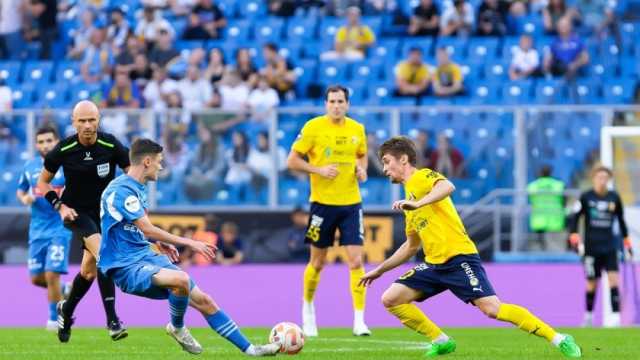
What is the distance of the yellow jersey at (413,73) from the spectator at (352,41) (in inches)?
50.9

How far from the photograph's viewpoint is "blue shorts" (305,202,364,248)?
48.7ft

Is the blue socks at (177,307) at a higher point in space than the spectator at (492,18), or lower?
lower

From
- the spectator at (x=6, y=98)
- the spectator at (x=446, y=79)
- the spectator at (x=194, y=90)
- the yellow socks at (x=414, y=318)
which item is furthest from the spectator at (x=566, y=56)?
the yellow socks at (x=414, y=318)

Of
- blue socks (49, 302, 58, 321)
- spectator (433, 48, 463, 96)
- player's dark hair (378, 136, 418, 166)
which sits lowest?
blue socks (49, 302, 58, 321)

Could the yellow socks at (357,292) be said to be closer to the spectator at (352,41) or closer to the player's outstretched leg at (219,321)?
the player's outstretched leg at (219,321)

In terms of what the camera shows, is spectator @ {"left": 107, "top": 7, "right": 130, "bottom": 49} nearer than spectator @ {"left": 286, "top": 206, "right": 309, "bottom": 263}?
No

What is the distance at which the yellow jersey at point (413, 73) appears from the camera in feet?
77.4

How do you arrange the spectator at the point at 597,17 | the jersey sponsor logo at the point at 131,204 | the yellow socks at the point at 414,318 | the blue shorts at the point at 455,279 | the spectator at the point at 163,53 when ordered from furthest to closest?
the spectator at the point at 597,17 → the spectator at the point at 163,53 → the yellow socks at the point at 414,318 → the blue shorts at the point at 455,279 → the jersey sponsor logo at the point at 131,204

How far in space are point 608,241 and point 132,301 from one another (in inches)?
234

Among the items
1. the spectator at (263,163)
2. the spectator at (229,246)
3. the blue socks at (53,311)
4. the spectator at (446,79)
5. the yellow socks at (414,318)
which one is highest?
the spectator at (446,79)

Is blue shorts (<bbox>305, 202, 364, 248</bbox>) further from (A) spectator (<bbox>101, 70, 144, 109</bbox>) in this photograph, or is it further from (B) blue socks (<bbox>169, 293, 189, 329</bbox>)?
(A) spectator (<bbox>101, 70, 144, 109</bbox>)

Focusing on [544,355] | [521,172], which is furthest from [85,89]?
[544,355]

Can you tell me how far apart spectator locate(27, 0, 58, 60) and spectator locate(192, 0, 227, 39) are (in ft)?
8.39

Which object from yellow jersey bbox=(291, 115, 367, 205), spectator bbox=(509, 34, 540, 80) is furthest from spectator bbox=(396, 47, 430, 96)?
yellow jersey bbox=(291, 115, 367, 205)
